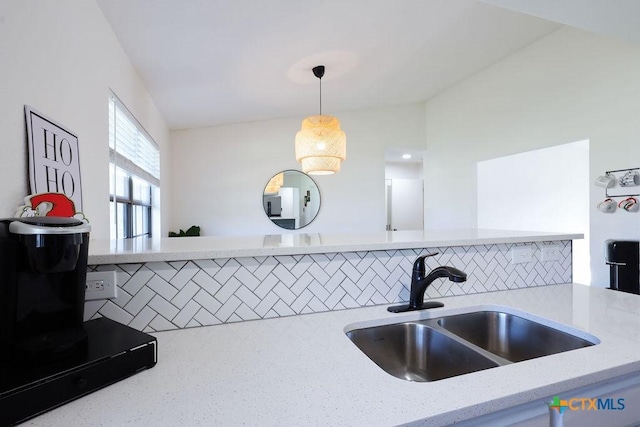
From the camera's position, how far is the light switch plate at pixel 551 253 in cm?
136

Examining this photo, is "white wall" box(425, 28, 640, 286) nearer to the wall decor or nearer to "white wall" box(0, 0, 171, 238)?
the wall decor

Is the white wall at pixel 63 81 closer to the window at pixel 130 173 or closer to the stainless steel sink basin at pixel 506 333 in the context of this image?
the window at pixel 130 173

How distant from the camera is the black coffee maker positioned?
533mm

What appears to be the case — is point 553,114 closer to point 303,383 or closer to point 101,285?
point 303,383

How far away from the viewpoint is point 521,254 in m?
1.32

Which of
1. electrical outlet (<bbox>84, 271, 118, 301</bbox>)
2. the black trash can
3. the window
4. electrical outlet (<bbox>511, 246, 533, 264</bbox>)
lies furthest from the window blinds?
the black trash can

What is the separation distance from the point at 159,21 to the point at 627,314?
2.68 m

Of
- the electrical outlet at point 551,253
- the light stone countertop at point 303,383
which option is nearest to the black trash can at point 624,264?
the electrical outlet at point 551,253

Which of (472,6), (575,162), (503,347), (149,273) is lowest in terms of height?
(503,347)

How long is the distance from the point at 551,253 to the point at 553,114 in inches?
104

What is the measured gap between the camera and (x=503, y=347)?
3.54ft

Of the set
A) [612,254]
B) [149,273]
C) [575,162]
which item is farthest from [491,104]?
[149,273]

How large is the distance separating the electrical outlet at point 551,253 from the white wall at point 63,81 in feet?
6.68

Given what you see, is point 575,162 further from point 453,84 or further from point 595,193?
point 453,84
